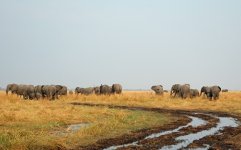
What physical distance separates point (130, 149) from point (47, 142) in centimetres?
337

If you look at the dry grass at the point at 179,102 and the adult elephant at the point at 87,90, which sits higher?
the adult elephant at the point at 87,90

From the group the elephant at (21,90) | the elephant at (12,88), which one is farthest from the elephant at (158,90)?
the elephant at (12,88)

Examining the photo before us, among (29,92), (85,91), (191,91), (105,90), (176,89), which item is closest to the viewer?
(29,92)

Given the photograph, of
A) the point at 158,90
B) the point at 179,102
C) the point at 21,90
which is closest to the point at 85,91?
the point at 158,90

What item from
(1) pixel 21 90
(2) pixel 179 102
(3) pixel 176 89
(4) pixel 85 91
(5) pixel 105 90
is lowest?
(2) pixel 179 102

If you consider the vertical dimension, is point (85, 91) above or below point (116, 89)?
below

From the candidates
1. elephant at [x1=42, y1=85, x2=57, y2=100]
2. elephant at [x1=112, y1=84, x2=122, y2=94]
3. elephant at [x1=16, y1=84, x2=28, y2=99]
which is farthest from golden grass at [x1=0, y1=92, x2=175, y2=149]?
elephant at [x1=112, y1=84, x2=122, y2=94]

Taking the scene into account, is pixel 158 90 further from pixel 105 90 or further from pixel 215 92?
→ pixel 215 92

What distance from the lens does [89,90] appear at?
255ft

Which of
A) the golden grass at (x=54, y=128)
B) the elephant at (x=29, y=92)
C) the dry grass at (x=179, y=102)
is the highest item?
the elephant at (x=29, y=92)

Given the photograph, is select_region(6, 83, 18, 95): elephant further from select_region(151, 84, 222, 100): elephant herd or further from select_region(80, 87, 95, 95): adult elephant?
select_region(151, 84, 222, 100): elephant herd

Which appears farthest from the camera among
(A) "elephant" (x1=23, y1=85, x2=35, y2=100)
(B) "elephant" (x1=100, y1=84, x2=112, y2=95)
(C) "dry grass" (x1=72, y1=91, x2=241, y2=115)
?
(B) "elephant" (x1=100, y1=84, x2=112, y2=95)

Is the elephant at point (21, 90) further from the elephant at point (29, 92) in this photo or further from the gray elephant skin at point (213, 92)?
the gray elephant skin at point (213, 92)

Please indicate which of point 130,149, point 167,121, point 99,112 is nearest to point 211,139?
point 130,149
